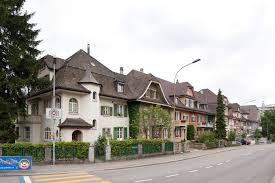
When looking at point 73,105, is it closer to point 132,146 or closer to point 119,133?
point 132,146

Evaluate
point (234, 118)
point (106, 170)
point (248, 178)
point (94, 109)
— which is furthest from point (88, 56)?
point (234, 118)

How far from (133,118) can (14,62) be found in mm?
18004

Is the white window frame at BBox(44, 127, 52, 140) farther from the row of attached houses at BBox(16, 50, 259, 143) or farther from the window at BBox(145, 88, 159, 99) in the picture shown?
the window at BBox(145, 88, 159, 99)

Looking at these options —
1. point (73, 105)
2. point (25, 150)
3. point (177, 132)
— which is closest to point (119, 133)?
point (73, 105)

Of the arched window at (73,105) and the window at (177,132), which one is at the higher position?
the arched window at (73,105)

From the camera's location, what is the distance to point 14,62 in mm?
29531

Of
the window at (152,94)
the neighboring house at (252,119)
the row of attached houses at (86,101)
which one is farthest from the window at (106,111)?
the neighboring house at (252,119)

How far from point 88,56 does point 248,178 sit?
28064 mm

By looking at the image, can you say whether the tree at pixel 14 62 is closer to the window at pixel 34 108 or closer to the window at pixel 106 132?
the window at pixel 34 108

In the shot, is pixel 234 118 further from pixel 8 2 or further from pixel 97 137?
pixel 8 2

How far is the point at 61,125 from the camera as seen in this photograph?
32.9 meters

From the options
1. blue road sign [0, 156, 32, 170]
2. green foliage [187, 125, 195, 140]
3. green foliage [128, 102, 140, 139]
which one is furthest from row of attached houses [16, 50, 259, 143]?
blue road sign [0, 156, 32, 170]

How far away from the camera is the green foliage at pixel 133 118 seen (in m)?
42.5

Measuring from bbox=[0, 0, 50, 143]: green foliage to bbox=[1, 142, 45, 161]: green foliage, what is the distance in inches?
199
